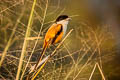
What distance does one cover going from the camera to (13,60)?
128 cm

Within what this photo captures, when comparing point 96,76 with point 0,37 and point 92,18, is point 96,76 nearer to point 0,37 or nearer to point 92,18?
point 0,37

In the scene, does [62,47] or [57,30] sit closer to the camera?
[62,47]

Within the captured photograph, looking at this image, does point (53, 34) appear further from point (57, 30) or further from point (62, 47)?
point (62, 47)

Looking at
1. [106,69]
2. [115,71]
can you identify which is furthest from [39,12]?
[115,71]

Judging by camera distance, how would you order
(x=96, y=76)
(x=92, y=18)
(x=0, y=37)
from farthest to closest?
(x=92, y=18), (x=0, y=37), (x=96, y=76)

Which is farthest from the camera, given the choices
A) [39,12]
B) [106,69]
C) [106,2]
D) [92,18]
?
[106,2]

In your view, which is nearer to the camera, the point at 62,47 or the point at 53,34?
the point at 62,47

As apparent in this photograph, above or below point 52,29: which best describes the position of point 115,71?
below

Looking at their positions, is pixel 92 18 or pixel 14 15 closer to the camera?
pixel 14 15

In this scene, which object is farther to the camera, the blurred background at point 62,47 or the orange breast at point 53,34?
the orange breast at point 53,34

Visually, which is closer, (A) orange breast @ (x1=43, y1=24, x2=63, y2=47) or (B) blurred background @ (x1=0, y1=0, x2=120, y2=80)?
(B) blurred background @ (x1=0, y1=0, x2=120, y2=80)

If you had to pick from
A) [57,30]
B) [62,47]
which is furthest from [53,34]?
[62,47]

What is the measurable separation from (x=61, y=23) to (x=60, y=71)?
1.55 ft

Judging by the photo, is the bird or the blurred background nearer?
the blurred background
